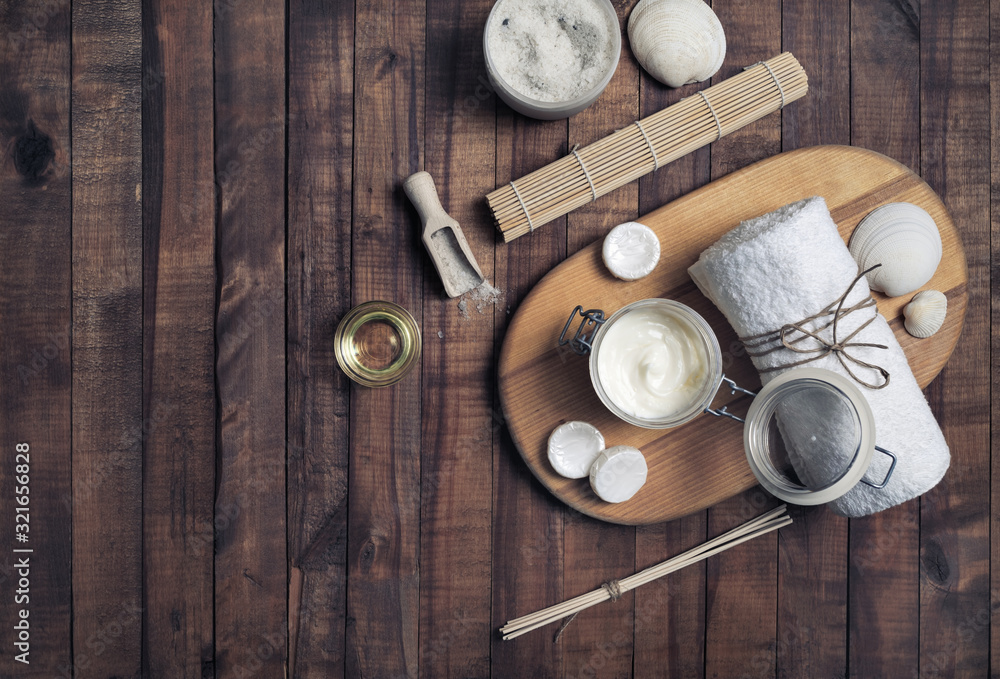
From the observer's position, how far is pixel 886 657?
1004mm

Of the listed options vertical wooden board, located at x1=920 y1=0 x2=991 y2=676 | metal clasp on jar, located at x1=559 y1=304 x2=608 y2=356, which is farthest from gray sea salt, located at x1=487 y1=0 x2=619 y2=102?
vertical wooden board, located at x1=920 y1=0 x2=991 y2=676

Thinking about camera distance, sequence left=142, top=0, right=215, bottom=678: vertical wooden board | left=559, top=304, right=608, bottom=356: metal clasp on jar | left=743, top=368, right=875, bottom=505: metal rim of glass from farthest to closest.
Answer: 1. left=142, top=0, right=215, bottom=678: vertical wooden board
2. left=559, top=304, right=608, bottom=356: metal clasp on jar
3. left=743, top=368, right=875, bottom=505: metal rim of glass

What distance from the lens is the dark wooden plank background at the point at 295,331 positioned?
38.1 inches

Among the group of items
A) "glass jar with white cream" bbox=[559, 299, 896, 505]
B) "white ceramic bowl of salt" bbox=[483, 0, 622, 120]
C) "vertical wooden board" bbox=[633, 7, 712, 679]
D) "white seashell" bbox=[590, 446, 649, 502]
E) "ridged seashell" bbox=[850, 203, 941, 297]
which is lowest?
"vertical wooden board" bbox=[633, 7, 712, 679]

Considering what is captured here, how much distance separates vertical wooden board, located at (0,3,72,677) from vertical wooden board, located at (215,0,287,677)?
0.76 ft

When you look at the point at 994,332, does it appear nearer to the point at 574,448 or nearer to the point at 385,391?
the point at 574,448

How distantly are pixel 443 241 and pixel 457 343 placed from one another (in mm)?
149

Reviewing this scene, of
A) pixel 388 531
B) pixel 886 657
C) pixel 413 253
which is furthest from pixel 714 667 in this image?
→ pixel 413 253

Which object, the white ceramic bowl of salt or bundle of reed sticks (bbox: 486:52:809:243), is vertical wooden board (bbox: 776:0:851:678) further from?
the white ceramic bowl of salt

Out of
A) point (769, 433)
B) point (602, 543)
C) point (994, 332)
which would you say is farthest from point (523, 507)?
point (994, 332)

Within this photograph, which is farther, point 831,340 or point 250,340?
point 250,340

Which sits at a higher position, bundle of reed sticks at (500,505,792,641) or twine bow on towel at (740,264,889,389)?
twine bow on towel at (740,264,889,389)

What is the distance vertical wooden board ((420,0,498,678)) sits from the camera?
3.18ft

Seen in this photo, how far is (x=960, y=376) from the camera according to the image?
3.29 feet
